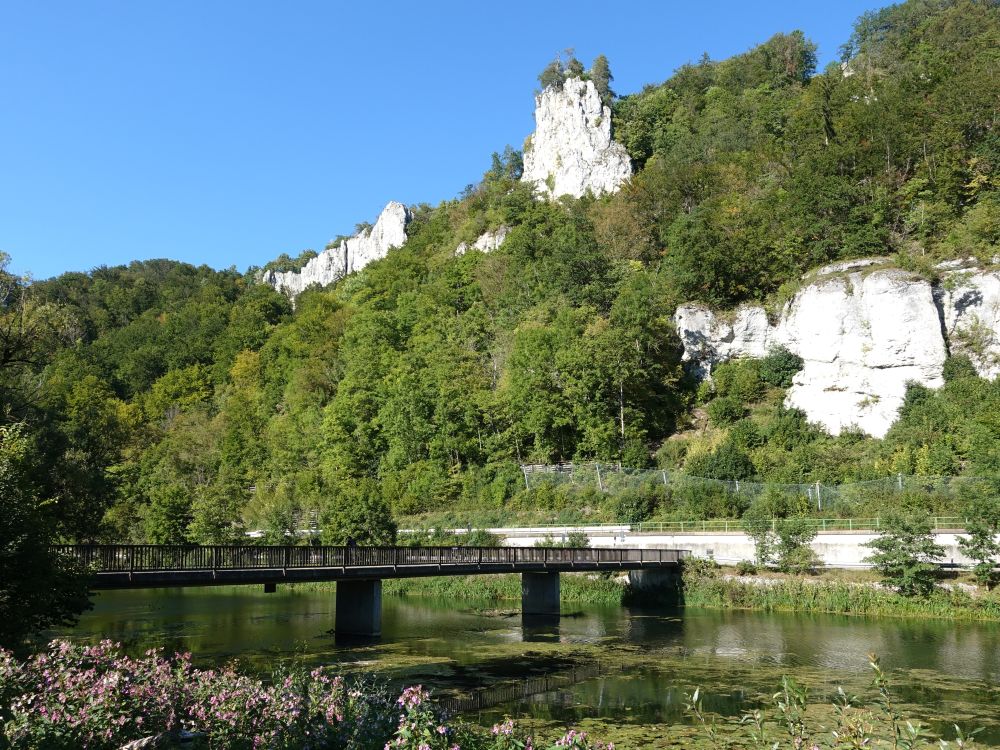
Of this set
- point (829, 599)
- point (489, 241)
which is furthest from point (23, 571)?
point (489, 241)

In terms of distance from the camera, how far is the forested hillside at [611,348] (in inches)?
1810

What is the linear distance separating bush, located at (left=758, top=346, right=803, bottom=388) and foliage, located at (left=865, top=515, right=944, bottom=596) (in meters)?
23.5

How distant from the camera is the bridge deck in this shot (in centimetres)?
2085

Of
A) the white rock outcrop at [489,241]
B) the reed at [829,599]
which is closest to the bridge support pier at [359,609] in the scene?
the reed at [829,599]

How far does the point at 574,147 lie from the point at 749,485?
66.3m

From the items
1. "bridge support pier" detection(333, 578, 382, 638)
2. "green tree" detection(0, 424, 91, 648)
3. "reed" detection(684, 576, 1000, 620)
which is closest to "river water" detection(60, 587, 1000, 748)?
"bridge support pier" detection(333, 578, 382, 638)

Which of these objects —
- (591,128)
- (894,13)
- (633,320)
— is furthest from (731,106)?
(633,320)

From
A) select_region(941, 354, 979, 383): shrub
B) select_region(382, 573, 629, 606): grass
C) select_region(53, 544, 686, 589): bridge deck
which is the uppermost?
select_region(941, 354, 979, 383): shrub

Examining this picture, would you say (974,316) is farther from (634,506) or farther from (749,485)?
(634,506)

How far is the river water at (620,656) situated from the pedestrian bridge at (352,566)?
1.45m

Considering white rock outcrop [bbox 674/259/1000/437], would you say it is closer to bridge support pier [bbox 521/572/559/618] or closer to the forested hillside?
the forested hillside

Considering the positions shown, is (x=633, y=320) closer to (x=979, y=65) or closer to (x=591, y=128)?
(x=979, y=65)

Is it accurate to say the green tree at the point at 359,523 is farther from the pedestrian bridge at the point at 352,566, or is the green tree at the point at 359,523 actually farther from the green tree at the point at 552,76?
the green tree at the point at 552,76

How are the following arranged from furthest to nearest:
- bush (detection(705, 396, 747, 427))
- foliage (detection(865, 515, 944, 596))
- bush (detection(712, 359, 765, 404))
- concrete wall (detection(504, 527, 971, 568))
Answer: bush (detection(712, 359, 765, 404)) → bush (detection(705, 396, 747, 427)) → concrete wall (detection(504, 527, 971, 568)) → foliage (detection(865, 515, 944, 596))
